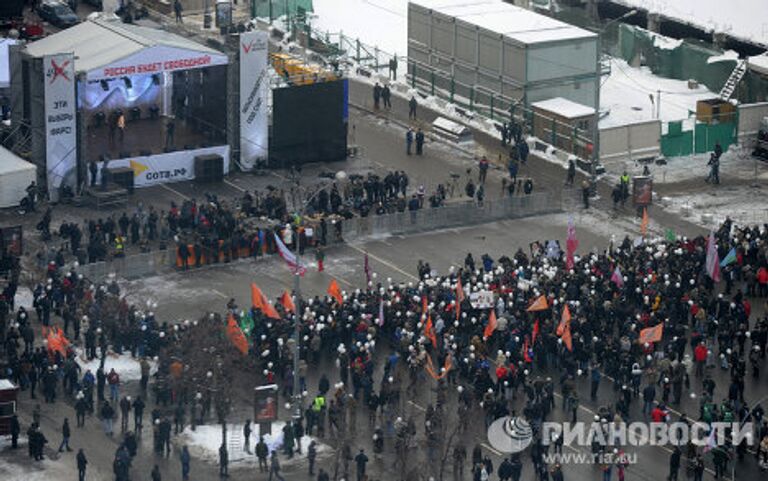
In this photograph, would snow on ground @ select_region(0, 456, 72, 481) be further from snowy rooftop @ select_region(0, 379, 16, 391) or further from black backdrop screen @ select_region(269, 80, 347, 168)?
black backdrop screen @ select_region(269, 80, 347, 168)

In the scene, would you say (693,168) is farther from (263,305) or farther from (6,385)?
(6,385)

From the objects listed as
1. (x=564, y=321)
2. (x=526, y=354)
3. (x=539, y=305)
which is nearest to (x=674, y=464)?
(x=526, y=354)

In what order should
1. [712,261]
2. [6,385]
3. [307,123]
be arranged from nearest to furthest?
[6,385]
[712,261]
[307,123]

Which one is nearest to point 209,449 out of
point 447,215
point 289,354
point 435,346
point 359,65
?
point 289,354

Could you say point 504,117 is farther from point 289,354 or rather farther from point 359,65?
point 289,354

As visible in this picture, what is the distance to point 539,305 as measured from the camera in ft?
200

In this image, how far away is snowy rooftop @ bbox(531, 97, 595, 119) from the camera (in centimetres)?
8144

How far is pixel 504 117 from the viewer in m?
84.4

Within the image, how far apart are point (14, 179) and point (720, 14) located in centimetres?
3926

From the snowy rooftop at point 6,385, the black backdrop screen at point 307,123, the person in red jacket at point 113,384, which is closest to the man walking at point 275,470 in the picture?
the person in red jacket at point 113,384

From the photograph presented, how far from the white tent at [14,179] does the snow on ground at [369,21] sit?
84.2 ft

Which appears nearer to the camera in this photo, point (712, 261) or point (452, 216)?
point (712, 261)

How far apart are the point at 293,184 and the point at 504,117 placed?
36.5 feet

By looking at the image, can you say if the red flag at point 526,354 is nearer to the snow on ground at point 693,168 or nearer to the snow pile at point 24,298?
the snow pile at point 24,298
